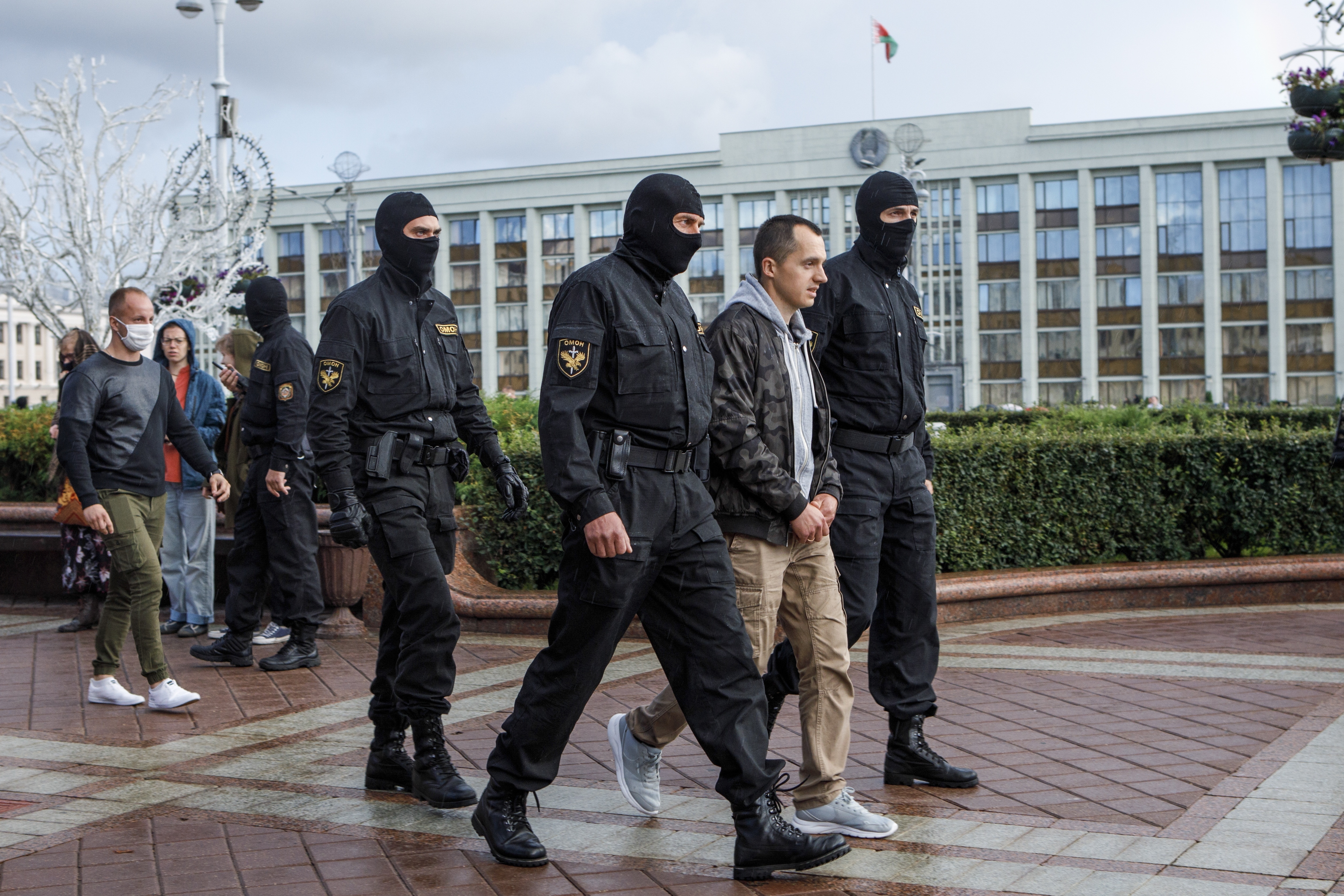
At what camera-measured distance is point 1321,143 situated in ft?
32.4

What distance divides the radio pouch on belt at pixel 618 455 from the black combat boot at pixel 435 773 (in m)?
1.33

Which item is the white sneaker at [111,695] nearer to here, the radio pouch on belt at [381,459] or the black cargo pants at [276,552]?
the black cargo pants at [276,552]

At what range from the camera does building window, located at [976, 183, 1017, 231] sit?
3031 inches

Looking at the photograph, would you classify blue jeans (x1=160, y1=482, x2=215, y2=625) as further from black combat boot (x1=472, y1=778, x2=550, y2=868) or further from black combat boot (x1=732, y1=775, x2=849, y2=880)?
black combat boot (x1=732, y1=775, x2=849, y2=880)

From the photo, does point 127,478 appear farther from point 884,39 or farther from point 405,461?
point 884,39

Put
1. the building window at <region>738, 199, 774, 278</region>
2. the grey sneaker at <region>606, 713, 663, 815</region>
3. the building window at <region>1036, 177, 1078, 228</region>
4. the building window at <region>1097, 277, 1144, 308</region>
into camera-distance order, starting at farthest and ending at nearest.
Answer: the building window at <region>738, 199, 774, 278</region>
the building window at <region>1036, 177, 1078, 228</region>
the building window at <region>1097, 277, 1144, 308</region>
the grey sneaker at <region>606, 713, 663, 815</region>

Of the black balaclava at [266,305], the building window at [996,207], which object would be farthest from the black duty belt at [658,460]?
the building window at [996,207]

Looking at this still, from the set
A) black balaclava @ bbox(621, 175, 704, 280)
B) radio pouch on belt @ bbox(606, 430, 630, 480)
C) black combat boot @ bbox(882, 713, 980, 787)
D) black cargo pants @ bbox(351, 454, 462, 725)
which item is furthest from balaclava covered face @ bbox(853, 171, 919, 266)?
black cargo pants @ bbox(351, 454, 462, 725)

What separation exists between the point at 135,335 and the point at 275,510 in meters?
1.40

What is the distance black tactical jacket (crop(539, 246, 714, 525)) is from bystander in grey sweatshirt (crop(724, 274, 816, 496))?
0.35 metres

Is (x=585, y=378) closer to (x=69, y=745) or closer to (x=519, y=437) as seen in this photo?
(x=69, y=745)

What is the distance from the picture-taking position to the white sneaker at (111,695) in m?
6.20

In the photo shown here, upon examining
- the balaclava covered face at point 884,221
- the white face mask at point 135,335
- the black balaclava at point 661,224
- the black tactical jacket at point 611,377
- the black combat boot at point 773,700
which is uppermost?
the balaclava covered face at point 884,221

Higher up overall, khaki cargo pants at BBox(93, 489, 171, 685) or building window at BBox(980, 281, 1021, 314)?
building window at BBox(980, 281, 1021, 314)
